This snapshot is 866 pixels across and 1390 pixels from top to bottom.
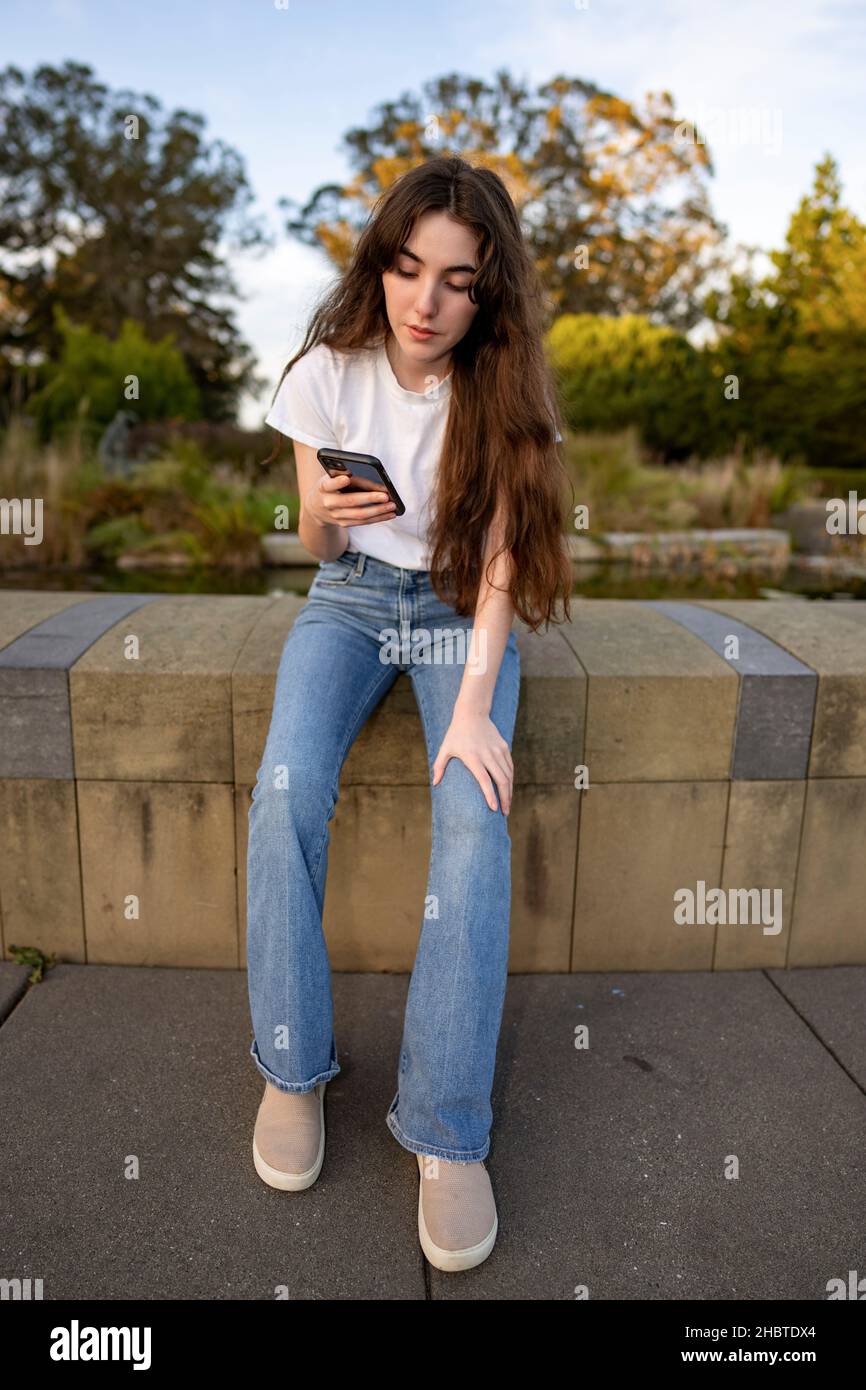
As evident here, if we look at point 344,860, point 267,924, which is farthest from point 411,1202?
point 344,860

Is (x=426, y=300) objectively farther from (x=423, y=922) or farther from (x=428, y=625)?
(x=423, y=922)

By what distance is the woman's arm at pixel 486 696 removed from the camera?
1.63m

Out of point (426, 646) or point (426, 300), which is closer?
point (426, 300)

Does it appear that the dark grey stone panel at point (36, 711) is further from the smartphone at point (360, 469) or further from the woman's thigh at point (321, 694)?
the smartphone at point (360, 469)

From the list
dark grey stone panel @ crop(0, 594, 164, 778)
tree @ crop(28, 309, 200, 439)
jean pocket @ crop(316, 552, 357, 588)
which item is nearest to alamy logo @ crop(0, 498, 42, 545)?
tree @ crop(28, 309, 200, 439)

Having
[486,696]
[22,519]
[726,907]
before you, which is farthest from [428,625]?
[22,519]

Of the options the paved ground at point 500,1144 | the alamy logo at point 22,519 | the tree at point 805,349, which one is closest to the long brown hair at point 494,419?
the paved ground at point 500,1144

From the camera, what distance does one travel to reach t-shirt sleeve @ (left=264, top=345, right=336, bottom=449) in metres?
1.84

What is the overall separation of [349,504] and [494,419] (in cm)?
35

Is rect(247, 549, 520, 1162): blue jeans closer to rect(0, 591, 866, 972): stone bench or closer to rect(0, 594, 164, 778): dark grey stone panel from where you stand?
rect(0, 591, 866, 972): stone bench

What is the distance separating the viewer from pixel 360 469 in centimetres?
168

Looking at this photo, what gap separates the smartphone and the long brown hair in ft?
0.62

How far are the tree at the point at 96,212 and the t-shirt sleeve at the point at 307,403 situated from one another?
24028 millimetres
